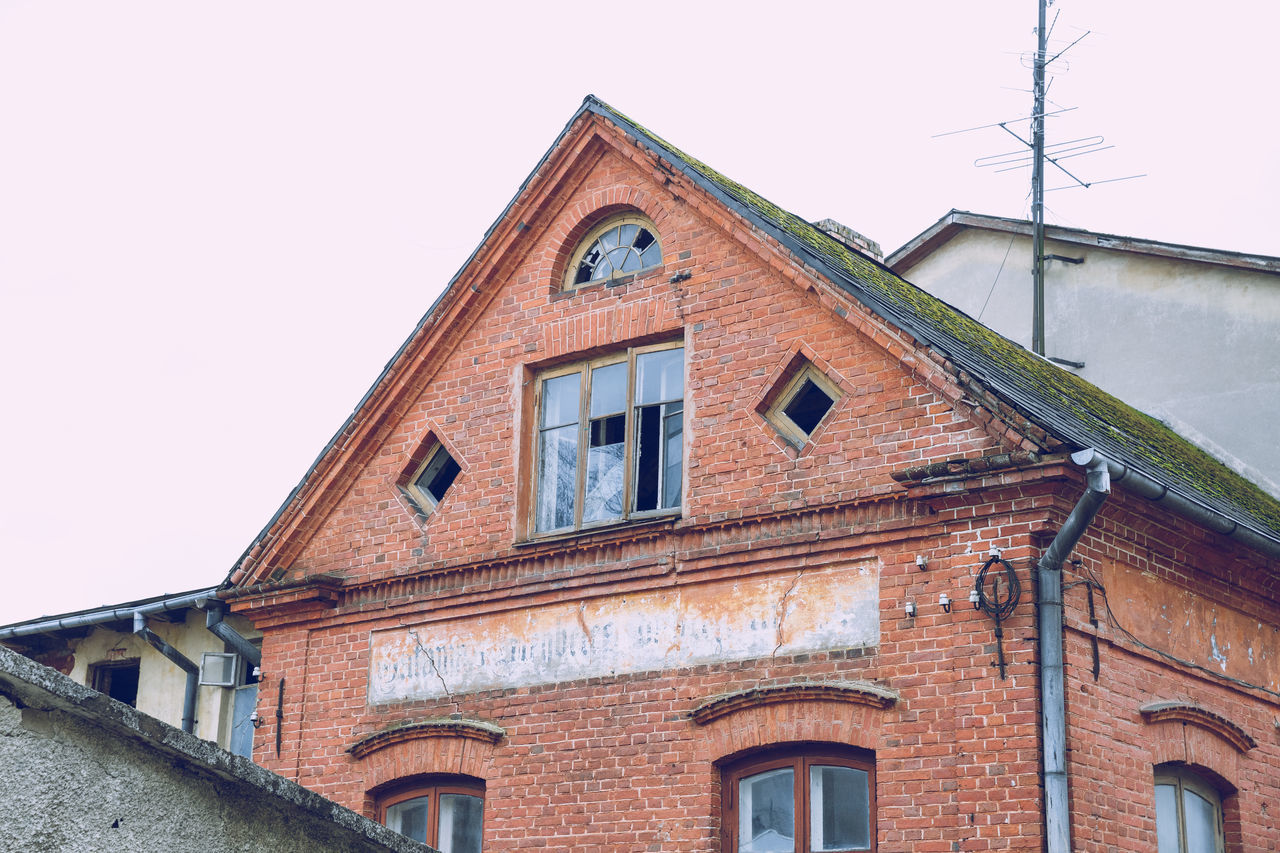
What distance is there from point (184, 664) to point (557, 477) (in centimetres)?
512

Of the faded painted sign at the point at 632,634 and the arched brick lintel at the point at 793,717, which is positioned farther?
the faded painted sign at the point at 632,634

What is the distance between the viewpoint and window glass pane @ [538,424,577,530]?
13.0 metres

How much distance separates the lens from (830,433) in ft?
37.7

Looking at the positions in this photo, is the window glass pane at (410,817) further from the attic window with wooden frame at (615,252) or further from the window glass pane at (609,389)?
the attic window with wooden frame at (615,252)

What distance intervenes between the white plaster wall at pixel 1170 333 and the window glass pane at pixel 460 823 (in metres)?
9.04

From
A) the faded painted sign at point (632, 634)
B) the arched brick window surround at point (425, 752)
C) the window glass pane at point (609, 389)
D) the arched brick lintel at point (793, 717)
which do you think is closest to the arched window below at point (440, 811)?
the arched brick window surround at point (425, 752)

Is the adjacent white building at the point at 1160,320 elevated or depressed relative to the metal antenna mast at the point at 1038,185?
depressed

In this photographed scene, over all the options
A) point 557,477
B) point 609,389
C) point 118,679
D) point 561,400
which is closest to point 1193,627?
point 609,389

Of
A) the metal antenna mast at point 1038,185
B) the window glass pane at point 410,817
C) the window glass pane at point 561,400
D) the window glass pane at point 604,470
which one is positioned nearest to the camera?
the window glass pane at point 604,470

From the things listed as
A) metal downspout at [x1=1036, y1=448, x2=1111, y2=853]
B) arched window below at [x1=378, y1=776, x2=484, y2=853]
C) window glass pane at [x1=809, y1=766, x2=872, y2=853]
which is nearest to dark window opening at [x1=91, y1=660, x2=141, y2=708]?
arched window below at [x1=378, y1=776, x2=484, y2=853]

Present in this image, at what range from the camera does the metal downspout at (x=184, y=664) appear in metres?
15.2

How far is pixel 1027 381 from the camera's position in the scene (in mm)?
13000

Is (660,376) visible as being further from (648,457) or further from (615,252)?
(615,252)

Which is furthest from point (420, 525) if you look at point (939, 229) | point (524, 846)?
point (939, 229)
